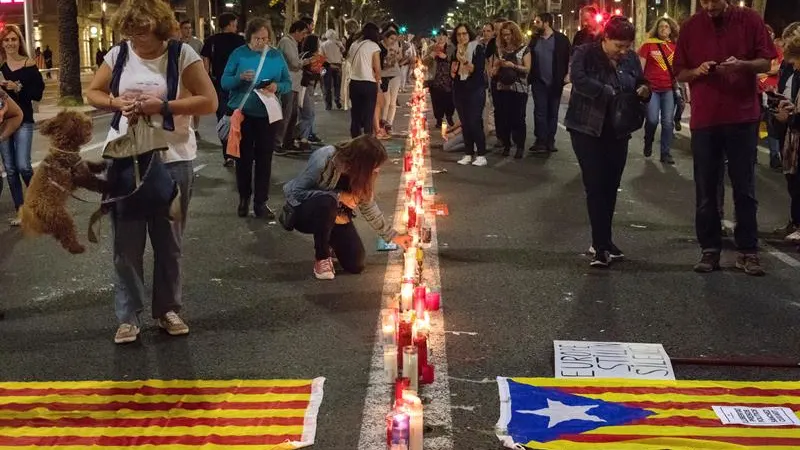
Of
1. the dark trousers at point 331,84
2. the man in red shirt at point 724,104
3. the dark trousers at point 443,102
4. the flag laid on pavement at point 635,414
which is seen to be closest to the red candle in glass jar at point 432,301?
the flag laid on pavement at point 635,414

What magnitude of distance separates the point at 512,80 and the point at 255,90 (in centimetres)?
562

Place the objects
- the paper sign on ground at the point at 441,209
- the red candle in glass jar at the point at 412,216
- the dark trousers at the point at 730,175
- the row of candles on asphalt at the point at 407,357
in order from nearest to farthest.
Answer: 1. the row of candles on asphalt at the point at 407,357
2. the dark trousers at the point at 730,175
3. the red candle in glass jar at the point at 412,216
4. the paper sign on ground at the point at 441,209

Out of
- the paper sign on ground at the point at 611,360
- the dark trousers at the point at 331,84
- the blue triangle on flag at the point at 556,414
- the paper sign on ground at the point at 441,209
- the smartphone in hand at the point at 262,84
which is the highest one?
the smartphone in hand at the point at 262,84

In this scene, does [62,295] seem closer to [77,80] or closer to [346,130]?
[346,130]

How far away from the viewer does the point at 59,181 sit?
17.2 ft

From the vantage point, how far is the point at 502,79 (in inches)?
552

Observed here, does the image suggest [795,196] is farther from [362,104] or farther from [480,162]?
[362,104]

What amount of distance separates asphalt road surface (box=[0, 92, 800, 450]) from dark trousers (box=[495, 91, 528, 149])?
14.2 feet

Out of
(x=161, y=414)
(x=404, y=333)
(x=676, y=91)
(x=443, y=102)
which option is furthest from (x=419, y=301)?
(x=443, y=102)

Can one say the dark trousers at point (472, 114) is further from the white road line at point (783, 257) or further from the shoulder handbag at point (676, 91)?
the white road line at point (783, 257)

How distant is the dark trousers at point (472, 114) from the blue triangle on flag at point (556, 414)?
8962mm

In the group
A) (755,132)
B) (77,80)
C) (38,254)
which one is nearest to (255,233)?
(38,254)

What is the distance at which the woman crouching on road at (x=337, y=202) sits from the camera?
6.52 metres

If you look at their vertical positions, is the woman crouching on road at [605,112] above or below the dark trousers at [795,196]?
above
